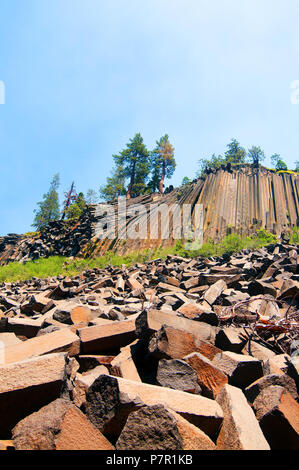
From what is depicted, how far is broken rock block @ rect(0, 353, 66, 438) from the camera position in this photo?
1.12m

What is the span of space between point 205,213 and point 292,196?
16.9 feet

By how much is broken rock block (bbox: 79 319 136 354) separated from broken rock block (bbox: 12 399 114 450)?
28.9 inches

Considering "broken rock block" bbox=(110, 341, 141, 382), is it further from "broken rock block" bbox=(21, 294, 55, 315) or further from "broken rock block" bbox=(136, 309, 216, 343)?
"broken rock block" bbox=(21, 294, 55, 315)

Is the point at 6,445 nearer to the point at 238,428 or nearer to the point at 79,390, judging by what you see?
the point at 79,390

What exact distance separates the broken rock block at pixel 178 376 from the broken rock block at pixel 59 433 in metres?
0.42

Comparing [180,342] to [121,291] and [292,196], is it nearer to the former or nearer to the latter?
[121,291]

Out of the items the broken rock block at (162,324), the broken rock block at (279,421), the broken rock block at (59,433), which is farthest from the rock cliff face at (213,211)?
the broken rock block at (59,433)

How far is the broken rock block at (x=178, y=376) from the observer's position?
1.27 m

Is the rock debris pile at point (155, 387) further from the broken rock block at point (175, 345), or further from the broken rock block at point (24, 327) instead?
the broken rock block at point (24, 327)

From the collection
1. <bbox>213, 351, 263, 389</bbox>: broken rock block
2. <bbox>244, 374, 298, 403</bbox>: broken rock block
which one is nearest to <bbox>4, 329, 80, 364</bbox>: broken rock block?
<bbox>213, 351, 263, 389</bbox>: broken rock block

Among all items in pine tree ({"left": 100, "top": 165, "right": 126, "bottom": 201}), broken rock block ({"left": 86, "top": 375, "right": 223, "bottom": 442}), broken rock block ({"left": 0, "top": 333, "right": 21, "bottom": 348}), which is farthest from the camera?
pine tree ({"left": 100, "top": 165, "right": 126, "bottom": 201})

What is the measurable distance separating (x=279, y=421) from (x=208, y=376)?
372mm

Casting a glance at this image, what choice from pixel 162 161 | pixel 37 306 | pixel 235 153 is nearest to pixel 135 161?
pixel 162 161

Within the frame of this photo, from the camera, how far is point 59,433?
0.93 meters
